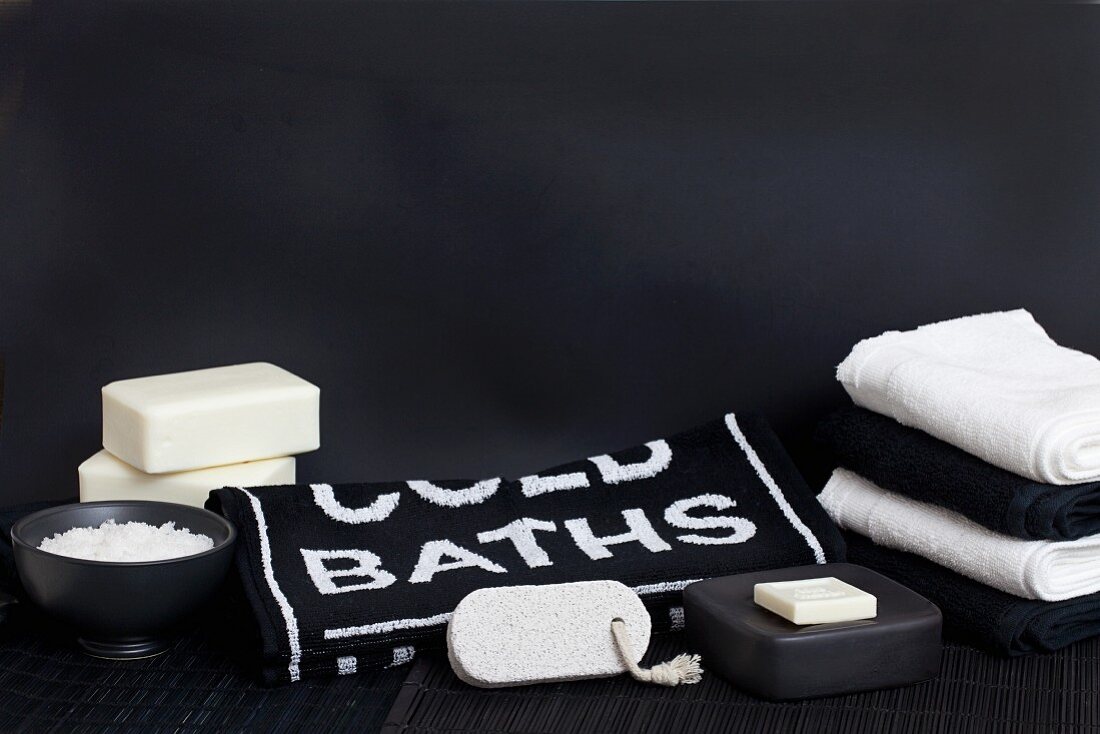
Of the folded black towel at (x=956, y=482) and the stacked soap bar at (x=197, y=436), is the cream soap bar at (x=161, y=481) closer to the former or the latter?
the stacked soap bar at (x=197, y=436)

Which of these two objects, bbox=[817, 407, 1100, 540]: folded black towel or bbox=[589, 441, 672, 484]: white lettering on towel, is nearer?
bbox=[817, 407, 1100, 540]: folded black towel

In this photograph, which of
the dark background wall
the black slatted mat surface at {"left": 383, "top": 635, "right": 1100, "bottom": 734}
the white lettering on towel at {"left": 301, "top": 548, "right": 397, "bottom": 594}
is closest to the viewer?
the black slatted mat surface at {"left": 383, "top": 635, "right": 1100, "bottom": 734}

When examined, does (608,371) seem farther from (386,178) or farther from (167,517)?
(167,517)

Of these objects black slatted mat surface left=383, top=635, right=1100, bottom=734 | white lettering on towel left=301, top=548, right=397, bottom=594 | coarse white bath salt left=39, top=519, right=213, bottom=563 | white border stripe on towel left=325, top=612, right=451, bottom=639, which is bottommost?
black slatted mat surface left=383, top=635, right=1100, bottom=734

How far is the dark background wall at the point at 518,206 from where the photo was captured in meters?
1.10

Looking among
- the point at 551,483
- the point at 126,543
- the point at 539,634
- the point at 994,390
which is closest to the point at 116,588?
the point at 126,543

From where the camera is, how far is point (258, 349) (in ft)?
3.76

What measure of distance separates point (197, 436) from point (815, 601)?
507mm

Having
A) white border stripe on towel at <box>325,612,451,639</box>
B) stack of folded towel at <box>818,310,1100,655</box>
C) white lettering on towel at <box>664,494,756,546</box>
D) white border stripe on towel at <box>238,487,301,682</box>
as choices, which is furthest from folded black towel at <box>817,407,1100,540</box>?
white border stripe on towel at <box>238,487,301,682</box>

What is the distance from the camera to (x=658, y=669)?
2.62 feet

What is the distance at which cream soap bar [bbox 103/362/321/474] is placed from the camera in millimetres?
944

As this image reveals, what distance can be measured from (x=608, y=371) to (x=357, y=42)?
397mm

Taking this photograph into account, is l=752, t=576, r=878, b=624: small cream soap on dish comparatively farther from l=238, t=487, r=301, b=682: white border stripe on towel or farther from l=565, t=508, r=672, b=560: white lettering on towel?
l=238, t=487, r=301, b=682: white border stripe on towel

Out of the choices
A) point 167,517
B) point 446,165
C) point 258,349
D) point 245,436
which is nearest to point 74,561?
point 167,517
